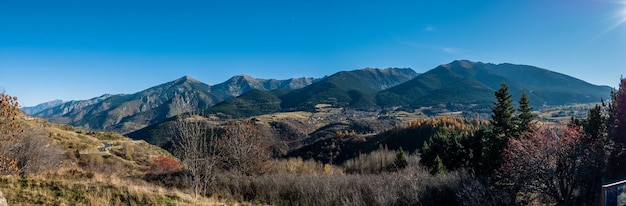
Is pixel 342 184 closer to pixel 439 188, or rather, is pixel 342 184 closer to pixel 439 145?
pixel 439 188

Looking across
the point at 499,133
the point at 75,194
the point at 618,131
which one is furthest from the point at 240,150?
the point at 618,131

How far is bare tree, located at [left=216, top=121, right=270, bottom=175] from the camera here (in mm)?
35688

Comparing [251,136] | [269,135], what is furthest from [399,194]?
[269,135]

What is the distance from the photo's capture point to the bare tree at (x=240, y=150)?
117ft

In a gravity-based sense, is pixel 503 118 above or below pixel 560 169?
above

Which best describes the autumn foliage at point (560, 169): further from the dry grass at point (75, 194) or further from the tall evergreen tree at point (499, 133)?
the dry grass at point (75, 194)

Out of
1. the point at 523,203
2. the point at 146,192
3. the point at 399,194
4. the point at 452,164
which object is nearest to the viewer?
the point at 146,192

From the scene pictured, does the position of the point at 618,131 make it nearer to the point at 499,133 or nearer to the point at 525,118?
the point at 525,118

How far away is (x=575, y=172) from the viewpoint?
61.2ft

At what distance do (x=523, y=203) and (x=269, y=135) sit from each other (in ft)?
602

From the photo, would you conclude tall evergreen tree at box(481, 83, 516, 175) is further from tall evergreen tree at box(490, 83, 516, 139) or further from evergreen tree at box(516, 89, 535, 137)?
evergreen tree at box(516, 89, 535, 137)

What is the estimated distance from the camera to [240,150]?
35.8 metres

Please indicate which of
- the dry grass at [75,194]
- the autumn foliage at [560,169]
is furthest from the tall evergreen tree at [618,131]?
the dry grass at [75,194]

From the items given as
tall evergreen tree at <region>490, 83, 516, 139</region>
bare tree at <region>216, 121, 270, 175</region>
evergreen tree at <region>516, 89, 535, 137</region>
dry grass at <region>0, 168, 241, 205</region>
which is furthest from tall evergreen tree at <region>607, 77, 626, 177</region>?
bare tree at <region>216, 121, 270, 175</region>
